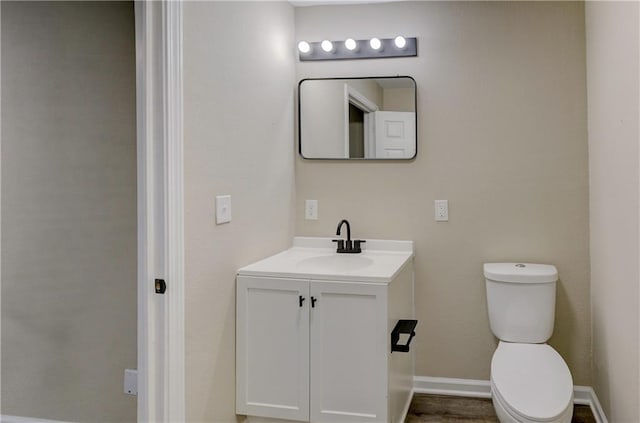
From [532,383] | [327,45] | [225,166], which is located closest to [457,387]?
[532,383]

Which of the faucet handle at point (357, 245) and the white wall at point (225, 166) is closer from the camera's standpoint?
the white wall at point (225, 166)

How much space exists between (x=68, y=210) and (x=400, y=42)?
1.99m

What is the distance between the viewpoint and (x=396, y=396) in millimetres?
2385

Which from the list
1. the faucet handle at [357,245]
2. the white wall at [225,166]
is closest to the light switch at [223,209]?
the white wall at [225,166]

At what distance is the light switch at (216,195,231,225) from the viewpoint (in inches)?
83.3

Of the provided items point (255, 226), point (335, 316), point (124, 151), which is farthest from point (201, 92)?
point (335, 316)

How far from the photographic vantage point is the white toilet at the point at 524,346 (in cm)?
207

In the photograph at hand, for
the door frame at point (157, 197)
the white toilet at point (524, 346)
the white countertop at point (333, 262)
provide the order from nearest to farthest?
the door frame at point (157, 197)
the white toilet at point (524, 346)
the white countertop at point (333, 262)

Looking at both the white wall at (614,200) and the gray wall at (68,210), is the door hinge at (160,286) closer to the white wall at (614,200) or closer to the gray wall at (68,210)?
the gray wall at (68,210)

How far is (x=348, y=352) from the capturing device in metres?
2.19

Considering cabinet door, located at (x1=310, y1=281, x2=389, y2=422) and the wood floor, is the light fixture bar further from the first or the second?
the wood floor

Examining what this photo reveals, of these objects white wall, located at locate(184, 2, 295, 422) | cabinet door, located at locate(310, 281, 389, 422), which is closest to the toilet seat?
cabinet door, located at locate(310, 281, 389, 422)

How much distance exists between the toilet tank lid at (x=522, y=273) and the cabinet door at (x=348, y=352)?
2.68ft

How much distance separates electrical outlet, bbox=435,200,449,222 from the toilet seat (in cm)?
77
